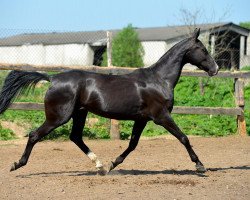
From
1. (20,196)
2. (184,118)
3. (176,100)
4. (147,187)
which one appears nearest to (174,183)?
(147,187)

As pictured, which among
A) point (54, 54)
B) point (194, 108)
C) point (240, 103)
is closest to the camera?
point (194, 108)

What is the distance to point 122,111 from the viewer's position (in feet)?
23.9

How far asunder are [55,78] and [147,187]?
2.10 meters

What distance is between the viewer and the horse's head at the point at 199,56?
25.3ft

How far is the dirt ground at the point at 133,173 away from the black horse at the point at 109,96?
412mm

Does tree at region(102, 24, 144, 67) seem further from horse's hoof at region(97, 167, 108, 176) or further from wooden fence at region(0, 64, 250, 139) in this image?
horse's hoof at region(97, 167, 108, 176)

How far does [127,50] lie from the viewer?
27094 mm

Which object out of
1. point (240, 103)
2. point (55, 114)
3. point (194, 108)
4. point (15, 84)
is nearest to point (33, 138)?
point (55, 114)

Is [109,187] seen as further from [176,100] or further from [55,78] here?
[176,100]

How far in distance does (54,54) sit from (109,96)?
80.0 ft

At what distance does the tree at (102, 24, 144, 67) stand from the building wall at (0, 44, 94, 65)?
5.55ft

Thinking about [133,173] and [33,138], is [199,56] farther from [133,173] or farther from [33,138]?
[33,138]

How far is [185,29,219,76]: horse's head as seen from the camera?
7703mm

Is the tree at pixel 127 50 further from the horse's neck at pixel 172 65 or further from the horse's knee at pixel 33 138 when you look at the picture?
the horse's knee at pixel 33 138
